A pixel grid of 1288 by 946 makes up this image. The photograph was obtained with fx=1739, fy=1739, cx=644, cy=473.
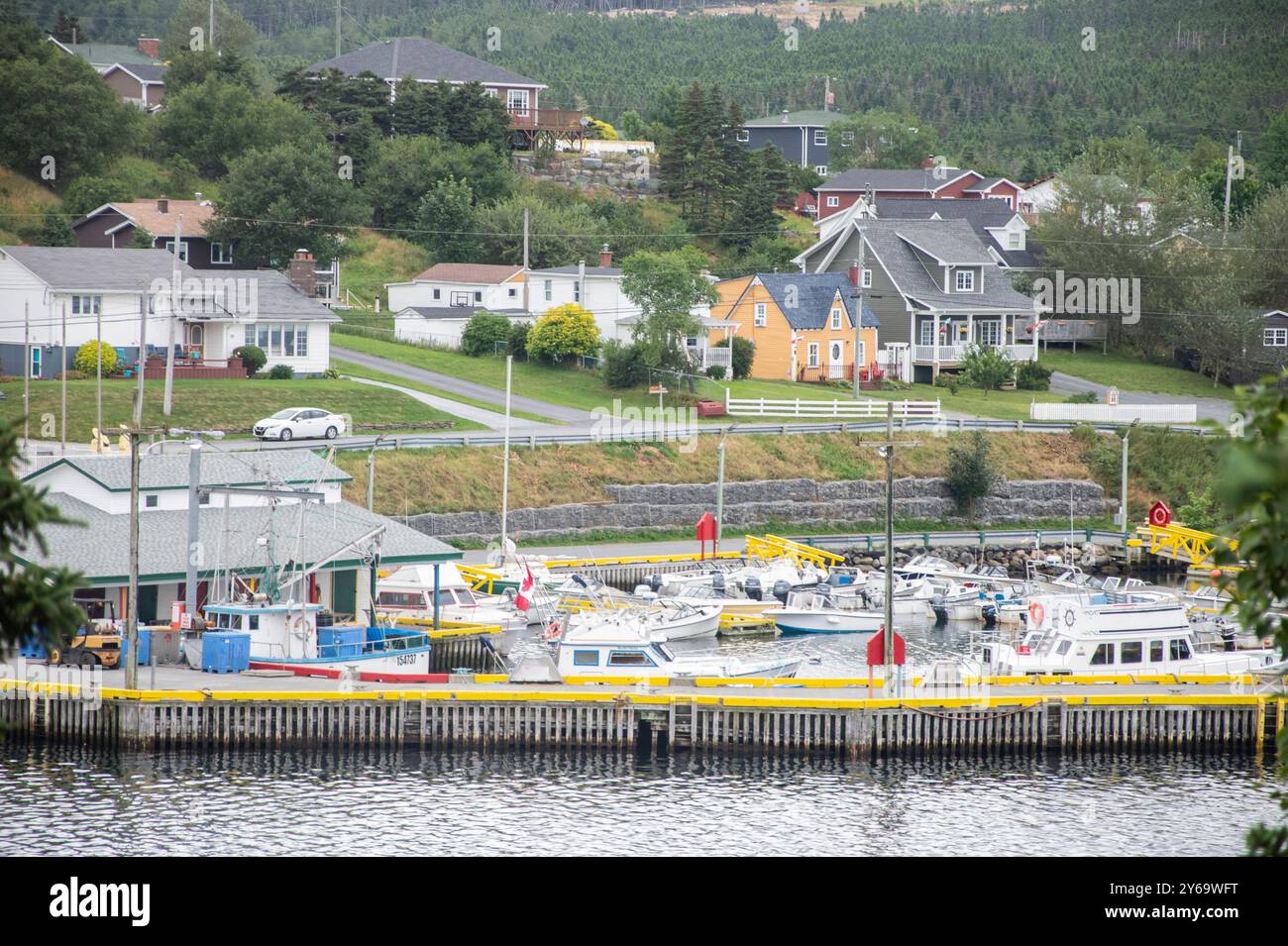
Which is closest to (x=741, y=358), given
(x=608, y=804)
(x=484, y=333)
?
(x=484, y=333)

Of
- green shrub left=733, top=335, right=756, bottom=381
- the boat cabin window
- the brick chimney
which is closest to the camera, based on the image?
the boat cabin window

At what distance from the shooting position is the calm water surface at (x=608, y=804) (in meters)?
33.8

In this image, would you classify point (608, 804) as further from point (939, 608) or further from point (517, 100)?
point (517, 100)

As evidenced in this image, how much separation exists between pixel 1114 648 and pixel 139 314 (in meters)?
45.8

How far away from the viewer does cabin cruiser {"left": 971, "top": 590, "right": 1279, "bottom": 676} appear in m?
45.8

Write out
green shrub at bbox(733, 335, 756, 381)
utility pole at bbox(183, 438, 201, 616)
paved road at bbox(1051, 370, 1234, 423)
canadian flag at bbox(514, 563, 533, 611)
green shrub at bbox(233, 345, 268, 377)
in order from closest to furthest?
1. utility pole at bbox(183, 438, 201, 616)
2. canadian flag at bbox(514, 563, 533, 611)
3. green shrub at bbox(233, 345, 268, 377)
4. green shrub at bbox(733, 335, 756, 381)
5. paved road at bbox(1051, 370, 1234, 423)

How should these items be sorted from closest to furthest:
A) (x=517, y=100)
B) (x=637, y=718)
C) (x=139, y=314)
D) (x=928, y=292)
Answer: (x=637, y=718) → (x=139, y=314) → (x=928, y=292) → (x=517, y=100)

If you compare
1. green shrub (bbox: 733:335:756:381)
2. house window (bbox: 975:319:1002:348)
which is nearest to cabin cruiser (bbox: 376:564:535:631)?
green shrub (bbox: 733:335:756:381)

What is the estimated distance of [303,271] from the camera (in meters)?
84.0

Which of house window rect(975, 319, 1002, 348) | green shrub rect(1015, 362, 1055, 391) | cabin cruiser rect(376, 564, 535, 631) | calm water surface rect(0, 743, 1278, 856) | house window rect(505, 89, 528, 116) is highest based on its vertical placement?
house window rect(505, 89, 528, 116)

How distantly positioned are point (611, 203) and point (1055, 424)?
43.4 metres

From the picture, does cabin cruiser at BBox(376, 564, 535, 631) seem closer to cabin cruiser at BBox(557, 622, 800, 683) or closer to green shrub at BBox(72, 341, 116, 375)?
cabin cruiser at BBox(557, 622, 800, 683)

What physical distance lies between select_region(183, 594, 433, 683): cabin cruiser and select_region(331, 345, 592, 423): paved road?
29359 millimetres
